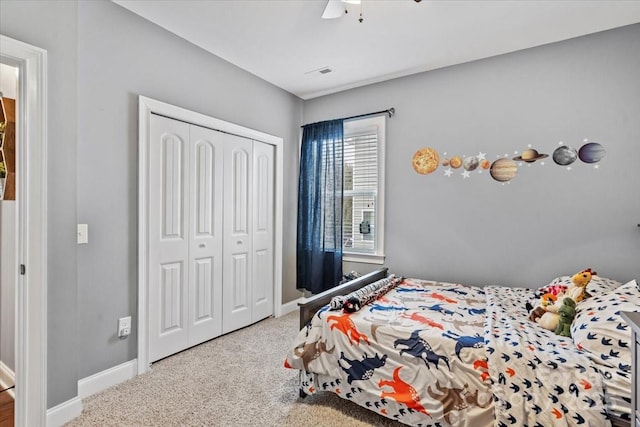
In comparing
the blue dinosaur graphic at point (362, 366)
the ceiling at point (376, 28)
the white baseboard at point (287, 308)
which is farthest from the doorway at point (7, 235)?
the white baseboard at point (287, 308)

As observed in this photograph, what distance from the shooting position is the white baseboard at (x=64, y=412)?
5.74 ft

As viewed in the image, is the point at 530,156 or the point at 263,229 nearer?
the point at 530,156

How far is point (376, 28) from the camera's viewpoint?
2.43 m

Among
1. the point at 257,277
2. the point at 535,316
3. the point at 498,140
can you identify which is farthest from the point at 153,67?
the point at 535,316

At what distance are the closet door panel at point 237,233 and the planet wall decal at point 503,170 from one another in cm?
237

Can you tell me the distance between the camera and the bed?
4.43 feet

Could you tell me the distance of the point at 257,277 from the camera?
3430 millimetres

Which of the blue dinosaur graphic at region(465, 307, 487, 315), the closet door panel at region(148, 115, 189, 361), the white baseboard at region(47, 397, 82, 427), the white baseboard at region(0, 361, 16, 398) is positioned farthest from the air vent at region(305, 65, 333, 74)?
the white baseboard at region(0, 361, 16, 398)

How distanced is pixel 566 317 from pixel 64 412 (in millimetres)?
2912

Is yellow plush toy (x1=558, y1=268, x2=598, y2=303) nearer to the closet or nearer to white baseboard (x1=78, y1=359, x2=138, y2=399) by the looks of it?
the closet

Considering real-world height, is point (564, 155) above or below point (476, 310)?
above

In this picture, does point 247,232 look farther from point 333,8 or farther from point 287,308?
point 333,8

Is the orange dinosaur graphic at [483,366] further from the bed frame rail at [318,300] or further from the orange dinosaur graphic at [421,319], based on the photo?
the bed frame rail at [318,300]

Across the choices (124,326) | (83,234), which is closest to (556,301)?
(124,326)
